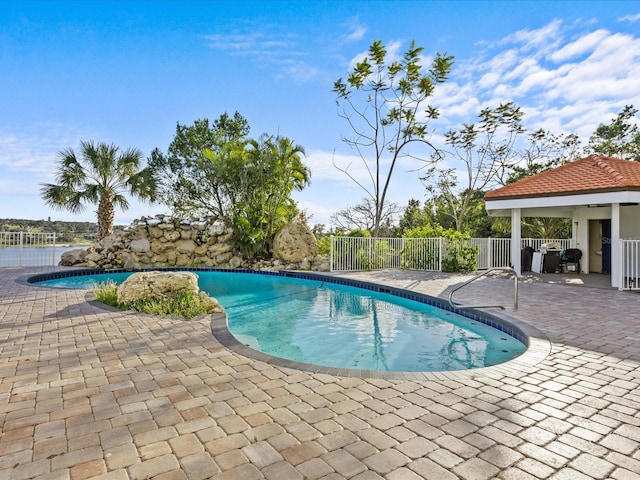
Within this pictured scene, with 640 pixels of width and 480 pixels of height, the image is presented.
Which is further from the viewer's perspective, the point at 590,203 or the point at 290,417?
the point at 590,203

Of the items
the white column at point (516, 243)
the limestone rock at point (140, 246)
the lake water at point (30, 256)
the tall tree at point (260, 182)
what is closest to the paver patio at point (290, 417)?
the white column at point (516, 243)

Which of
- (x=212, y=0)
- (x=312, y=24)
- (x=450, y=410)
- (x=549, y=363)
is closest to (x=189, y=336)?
(x=450, y=410)

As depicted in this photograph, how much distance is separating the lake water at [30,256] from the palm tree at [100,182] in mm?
1801

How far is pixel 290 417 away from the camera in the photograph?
9.18 feet

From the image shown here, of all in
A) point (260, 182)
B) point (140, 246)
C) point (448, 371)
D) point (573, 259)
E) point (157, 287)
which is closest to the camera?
point (448, 371)

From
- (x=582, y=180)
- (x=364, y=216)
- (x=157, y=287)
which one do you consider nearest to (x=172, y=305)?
(x=157, y=287)

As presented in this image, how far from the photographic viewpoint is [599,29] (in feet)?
38.3

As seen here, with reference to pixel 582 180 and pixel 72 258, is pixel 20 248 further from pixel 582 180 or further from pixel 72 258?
pixel 582 180

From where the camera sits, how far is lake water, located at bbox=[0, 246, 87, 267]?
1453cm

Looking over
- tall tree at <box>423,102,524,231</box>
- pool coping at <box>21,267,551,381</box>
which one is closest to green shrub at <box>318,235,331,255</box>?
pool coping at <box>21,267,551,381</box>

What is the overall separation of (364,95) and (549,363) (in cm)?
1662

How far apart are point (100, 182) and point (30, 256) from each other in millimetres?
3996

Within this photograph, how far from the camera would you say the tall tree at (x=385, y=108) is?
1695cm

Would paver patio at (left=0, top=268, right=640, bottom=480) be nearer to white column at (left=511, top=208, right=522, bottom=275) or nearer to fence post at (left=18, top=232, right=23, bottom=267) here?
white column at (left=511, top=208, right=522, bottom=275)
